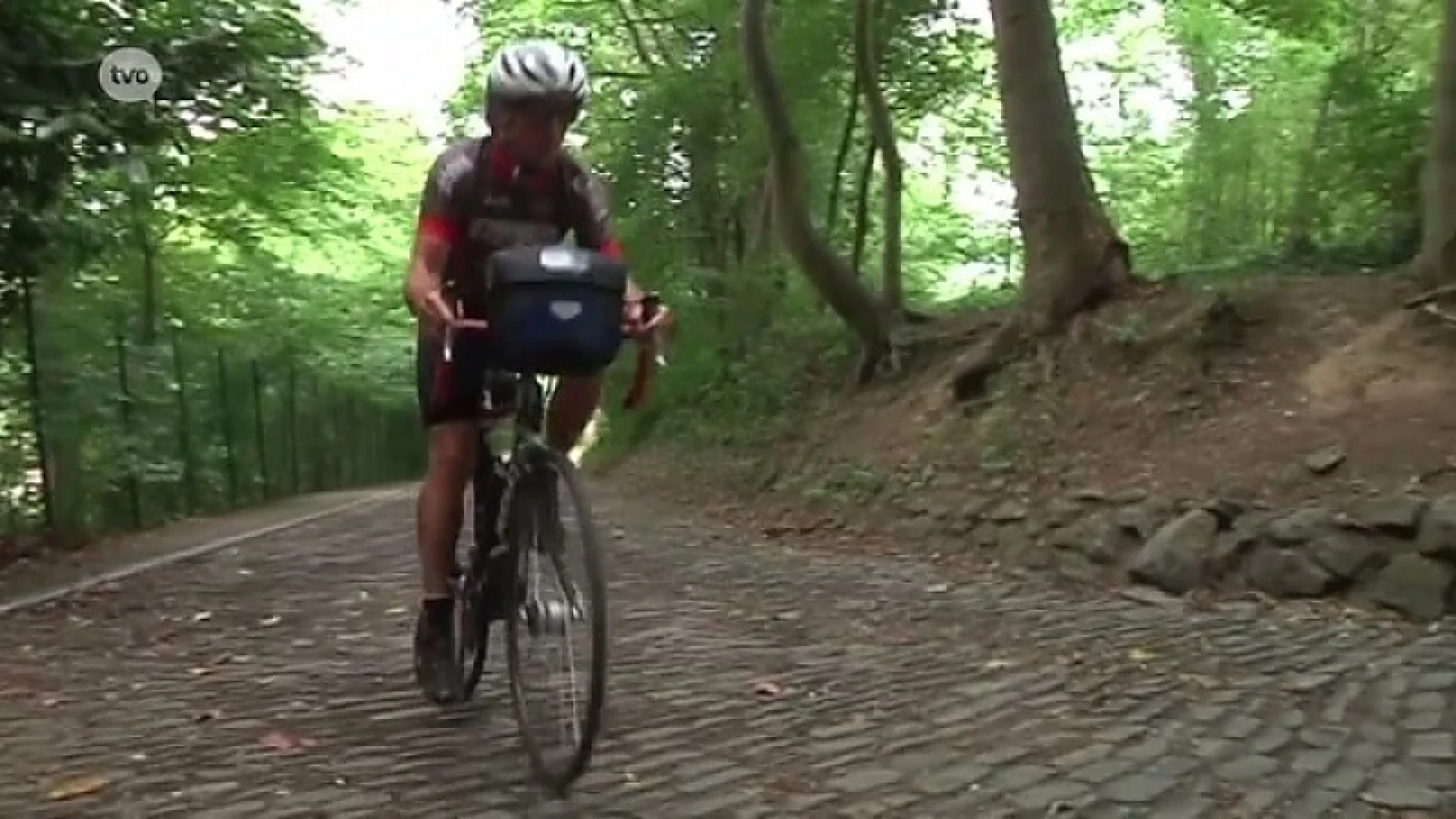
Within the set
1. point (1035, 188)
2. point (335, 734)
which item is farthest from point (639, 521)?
point (335, 734)

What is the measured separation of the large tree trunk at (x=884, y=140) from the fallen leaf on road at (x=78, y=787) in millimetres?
9792

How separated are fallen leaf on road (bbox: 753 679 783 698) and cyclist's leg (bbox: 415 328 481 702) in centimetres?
94

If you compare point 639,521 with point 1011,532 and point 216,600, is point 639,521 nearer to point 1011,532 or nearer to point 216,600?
point 1011,532

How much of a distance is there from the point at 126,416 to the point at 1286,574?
8.80 m

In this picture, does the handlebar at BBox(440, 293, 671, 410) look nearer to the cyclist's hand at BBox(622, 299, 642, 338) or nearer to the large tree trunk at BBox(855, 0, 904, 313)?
the cyclist's hand at BBox(622, 299, 642, 338)

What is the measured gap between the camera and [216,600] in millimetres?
7055

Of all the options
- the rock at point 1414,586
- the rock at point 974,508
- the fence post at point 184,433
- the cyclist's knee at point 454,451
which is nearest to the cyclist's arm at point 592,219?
the cyclist's knee at point 454,451

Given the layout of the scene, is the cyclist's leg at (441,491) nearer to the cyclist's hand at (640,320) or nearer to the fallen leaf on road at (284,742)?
the fallen leaf on road at (284,742)

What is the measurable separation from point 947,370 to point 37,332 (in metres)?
6.31

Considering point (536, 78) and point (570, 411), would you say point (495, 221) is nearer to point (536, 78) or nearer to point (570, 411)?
point (536, 78)

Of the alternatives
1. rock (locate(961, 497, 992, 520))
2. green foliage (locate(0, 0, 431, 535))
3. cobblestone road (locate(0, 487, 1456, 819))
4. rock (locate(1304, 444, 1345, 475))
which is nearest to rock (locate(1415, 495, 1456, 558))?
cobblestone road (locate(0, 487, 1456, 819))

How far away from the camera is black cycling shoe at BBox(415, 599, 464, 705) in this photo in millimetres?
4320

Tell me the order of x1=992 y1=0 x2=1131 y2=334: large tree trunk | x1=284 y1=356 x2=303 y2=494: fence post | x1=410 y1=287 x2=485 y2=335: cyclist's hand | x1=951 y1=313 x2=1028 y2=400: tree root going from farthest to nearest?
x1=284 y1=356 x2=303 y2=494: fence post < x1=951 y1=313 x2=1028 y2=400: tree root < x1=992 y1=0 x2=1131 y2=334: large tree trunk < x1=410 y1=287 x2=485 y2=335: cyclist's hand

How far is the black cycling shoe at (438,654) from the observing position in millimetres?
4320
